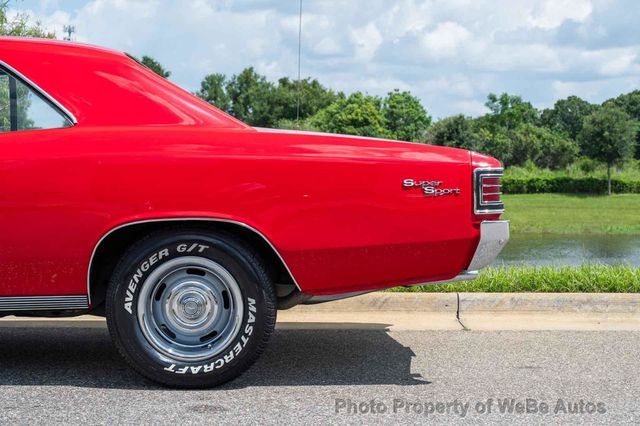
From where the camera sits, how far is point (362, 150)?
460cm

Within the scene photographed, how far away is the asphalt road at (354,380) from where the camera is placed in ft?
13.7

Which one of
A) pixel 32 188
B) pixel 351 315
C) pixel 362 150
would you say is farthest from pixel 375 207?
pixel 351 315

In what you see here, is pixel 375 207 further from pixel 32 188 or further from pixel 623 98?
pixel 623 98

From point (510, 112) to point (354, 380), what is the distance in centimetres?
10259

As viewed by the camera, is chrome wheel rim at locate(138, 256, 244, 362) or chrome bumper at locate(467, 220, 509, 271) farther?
chrome bumper at locate(467, 220, 509, 271)

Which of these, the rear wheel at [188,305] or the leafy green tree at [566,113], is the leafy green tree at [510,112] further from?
the rear wheel at [188,305]

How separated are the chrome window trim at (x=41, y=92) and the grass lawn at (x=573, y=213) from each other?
24.7 meters

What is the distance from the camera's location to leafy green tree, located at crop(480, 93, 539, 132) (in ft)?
338

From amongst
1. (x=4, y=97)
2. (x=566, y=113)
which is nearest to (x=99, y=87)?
(x=4, y=97)

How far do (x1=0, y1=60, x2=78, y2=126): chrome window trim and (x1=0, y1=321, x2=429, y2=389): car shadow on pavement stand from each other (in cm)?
136

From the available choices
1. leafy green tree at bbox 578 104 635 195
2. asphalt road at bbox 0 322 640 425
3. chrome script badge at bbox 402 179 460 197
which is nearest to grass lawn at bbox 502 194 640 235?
leafy green tree at bbox 578 104 635 195

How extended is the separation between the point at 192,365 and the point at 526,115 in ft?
355

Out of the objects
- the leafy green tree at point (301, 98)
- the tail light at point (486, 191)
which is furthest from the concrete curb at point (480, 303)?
the leafy green tree at point (301, 98)

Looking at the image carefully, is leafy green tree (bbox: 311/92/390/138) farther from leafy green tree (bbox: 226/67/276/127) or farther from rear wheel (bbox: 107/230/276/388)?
rear wheel (bbox: 107/230/276/388)
